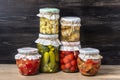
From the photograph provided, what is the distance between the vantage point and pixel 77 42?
4.73 feet

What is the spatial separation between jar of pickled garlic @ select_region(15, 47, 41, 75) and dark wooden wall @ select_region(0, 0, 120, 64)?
200 millimetres

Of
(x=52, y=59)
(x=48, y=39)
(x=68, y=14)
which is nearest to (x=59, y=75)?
(x=52, y=59)

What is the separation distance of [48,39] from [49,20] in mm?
106

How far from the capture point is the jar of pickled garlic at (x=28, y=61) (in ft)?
4.48

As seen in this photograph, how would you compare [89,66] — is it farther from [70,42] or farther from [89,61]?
[70,42]

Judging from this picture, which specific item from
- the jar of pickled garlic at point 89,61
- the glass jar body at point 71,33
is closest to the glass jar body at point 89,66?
the jar of pickled garlic at point 89,61

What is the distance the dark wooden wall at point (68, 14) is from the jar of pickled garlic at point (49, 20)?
133 mm

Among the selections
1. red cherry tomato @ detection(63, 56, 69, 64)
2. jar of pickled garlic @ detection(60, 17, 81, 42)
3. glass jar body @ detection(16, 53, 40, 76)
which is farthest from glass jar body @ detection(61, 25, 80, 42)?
glass jar body @ detection(16, 53, 40, 76)

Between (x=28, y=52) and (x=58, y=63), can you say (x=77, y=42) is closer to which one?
(x=58, y=63)

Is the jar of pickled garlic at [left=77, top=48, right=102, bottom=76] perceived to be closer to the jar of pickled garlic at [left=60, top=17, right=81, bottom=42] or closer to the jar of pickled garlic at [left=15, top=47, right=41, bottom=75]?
the jar of pickled garlic at [left=60, top=17, right=81, bottom=42]

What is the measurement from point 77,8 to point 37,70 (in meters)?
0.44

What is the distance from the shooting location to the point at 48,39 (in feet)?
4.67

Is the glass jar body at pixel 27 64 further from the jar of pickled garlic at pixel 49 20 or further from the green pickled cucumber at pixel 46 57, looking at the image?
the jar of pickled garlic at pixel 49 20

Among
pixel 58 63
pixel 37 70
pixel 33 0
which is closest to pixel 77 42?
pixel 58 63
